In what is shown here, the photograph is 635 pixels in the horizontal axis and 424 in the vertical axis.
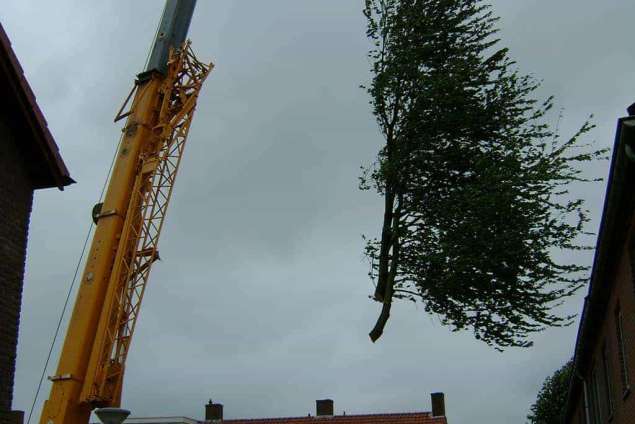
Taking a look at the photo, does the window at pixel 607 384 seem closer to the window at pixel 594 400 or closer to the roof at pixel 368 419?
the window at pixel 594 400

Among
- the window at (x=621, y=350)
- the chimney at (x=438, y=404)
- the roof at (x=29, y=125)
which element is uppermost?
the chimney at (x=438, y=404)

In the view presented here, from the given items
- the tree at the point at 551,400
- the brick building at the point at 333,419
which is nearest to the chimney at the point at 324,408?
the brick building at the point at 333,419

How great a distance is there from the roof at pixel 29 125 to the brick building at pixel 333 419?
23.3 metres

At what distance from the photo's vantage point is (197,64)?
68.1ft

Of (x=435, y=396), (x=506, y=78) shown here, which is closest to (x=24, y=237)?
(x=506, y=78)

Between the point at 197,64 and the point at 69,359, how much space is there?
8.04m

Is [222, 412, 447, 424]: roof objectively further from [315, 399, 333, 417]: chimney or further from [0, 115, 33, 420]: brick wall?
[0, 115, 33, 420]: brick wall

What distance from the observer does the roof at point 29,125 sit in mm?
12602

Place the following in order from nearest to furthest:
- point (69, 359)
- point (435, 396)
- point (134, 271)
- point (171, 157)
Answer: point (69, 359) < point (134, 271) < point (171, 157) < point (435, 396)

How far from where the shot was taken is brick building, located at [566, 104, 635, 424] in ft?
38.5

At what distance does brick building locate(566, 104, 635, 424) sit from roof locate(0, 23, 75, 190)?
869 centimetres

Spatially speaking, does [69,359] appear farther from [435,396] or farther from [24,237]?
[435,396]

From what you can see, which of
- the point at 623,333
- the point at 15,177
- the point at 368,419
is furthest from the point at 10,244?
the point at 368,419

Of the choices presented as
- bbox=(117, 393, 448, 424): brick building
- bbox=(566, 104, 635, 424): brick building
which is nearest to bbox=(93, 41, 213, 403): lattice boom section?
bbox=(566, 104, 635, 424): brick building
